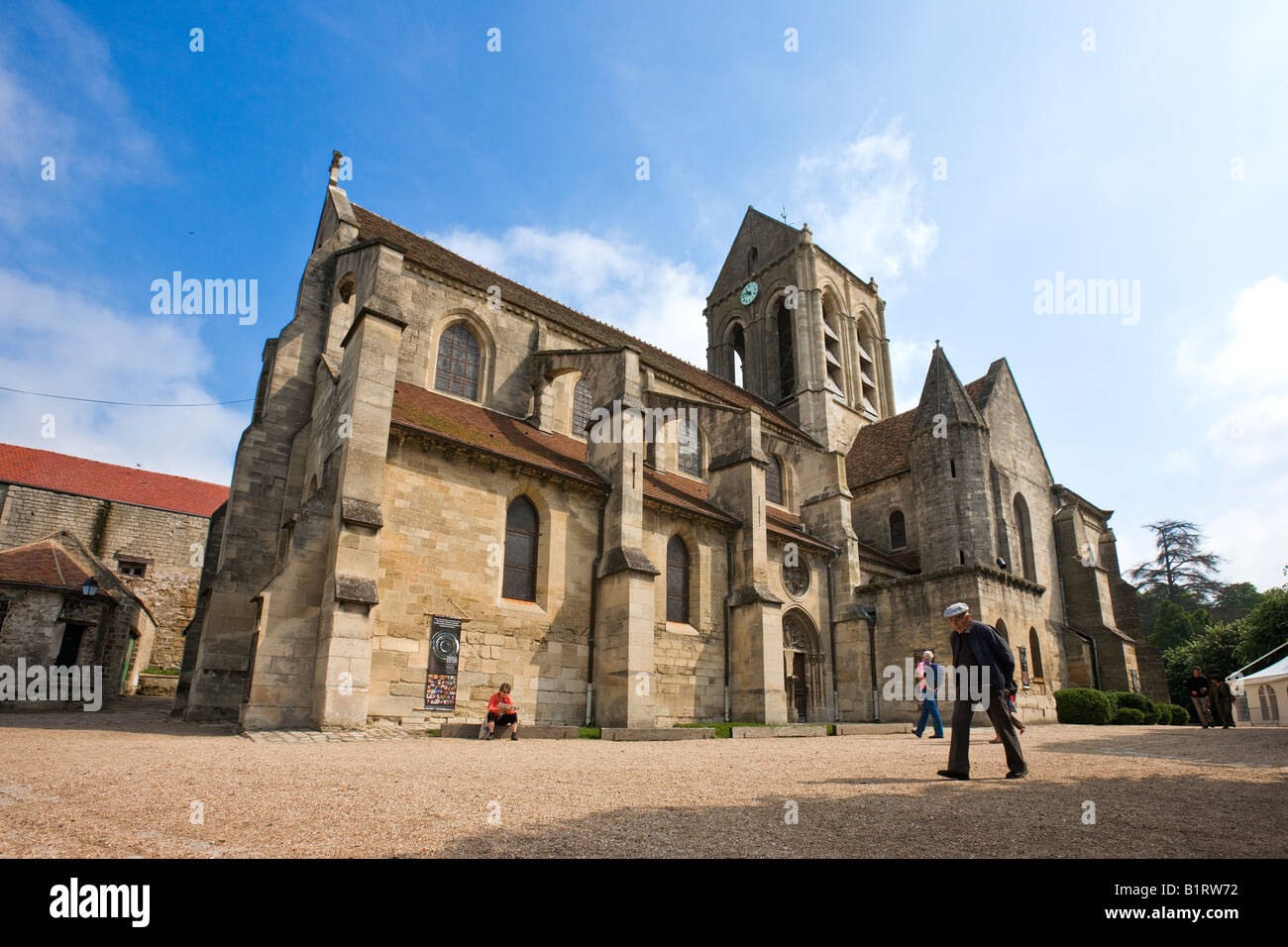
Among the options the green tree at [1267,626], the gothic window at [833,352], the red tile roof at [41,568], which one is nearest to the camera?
the red tile roof at [41,568]

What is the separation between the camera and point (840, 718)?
20672 mm

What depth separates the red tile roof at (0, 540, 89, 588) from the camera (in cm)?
2270

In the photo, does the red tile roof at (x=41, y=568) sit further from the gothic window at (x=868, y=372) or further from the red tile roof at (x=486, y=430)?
the gothic window at (x=868, y=372)

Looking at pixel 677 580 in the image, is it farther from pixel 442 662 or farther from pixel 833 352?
pixel 833 352

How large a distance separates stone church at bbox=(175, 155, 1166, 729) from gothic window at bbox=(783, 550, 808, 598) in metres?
0.09

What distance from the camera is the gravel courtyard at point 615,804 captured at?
3621 mm

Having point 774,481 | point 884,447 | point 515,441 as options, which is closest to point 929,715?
point 515,441

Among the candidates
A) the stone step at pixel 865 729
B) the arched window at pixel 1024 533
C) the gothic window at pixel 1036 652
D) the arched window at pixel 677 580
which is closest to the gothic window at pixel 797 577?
the arched window at pixel 677 580

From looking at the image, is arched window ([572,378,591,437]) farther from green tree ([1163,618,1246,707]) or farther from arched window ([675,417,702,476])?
green tree ([1163,618,1246,707])

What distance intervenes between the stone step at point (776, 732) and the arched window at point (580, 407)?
383 inches

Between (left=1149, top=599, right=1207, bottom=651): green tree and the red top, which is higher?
(left=1149, top=599, right=1207, bottom=651): green tree

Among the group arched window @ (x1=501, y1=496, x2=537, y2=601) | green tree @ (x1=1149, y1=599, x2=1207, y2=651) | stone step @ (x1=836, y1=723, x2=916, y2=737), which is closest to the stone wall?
arched window @ (x1=501, y1=496, x2=537, y2=601)

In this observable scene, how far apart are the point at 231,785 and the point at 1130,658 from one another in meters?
27.2

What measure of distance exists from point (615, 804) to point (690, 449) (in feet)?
61.0
